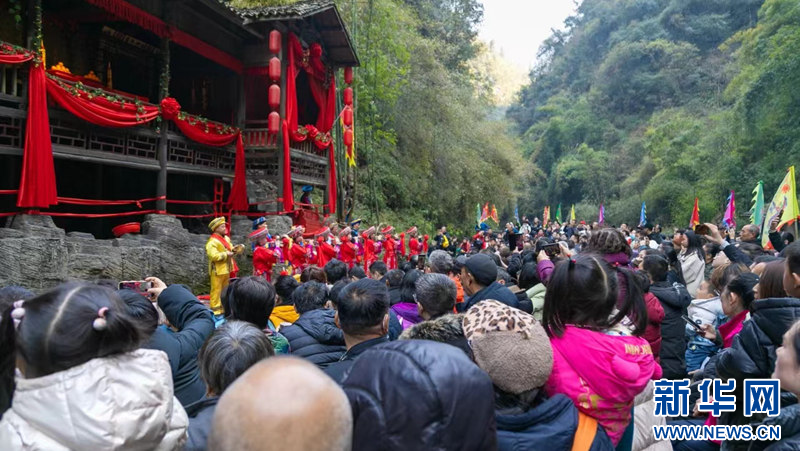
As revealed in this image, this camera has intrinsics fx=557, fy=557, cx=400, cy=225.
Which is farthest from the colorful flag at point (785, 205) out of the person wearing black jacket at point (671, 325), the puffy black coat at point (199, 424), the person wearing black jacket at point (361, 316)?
the puffy black coat at point (199, 424)

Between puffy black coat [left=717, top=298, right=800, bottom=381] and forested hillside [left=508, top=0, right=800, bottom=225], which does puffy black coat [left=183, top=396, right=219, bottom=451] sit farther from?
forested hillside [left=508, top=0, right=800, bottom=225]

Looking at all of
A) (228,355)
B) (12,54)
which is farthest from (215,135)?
(228,355)

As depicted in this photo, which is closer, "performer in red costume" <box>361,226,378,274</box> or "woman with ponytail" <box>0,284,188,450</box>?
"woman with ponytail" <box>0,284,188,450</box>

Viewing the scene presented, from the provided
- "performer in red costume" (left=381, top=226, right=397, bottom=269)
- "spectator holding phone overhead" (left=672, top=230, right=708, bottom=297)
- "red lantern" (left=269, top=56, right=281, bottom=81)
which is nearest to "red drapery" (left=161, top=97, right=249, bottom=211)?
"red lantern" (left=269, top=56, right=281, bottom=81)

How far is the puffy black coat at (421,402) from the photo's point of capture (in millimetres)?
1270

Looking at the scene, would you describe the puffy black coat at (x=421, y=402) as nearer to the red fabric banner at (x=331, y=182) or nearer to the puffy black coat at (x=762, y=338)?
the puffy black coat at (x=762, y=338)

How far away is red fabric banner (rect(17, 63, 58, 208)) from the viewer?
25.7 ft

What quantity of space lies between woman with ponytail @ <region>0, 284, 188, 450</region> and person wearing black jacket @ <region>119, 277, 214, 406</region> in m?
0.68

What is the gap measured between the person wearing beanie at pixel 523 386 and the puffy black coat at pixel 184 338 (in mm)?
1308

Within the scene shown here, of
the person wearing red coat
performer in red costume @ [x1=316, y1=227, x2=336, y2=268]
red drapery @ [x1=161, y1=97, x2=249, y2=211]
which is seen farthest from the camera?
performer in red costume @ [x1=316, y1=227, x2=336, y2=268]

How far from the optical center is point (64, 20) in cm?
1078

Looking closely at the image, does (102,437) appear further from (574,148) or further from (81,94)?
(574,148)

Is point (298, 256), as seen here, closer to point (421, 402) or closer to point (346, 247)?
point (346, 247)

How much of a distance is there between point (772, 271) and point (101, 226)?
1247cm
